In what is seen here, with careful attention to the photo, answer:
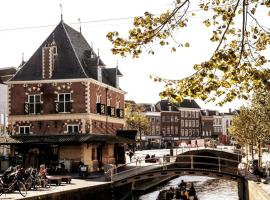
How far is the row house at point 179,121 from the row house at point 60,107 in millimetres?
64695

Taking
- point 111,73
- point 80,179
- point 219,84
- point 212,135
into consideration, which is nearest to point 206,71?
point 219,84

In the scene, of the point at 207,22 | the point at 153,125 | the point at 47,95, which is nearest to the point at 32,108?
the point at 47,95

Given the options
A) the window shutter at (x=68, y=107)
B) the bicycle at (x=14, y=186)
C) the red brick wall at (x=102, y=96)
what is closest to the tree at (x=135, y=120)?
the red brick wall at (x=102, y=96)

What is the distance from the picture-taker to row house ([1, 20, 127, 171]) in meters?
38.9

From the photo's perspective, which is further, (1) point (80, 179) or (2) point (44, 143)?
(2) point (44, 143)

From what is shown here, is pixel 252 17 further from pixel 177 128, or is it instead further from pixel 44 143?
pixel 177 128

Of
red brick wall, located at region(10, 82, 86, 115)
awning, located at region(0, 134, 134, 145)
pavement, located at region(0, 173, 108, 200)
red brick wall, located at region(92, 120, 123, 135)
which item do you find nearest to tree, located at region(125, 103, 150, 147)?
red brick wall, located at region(92, 120, 123, 135)

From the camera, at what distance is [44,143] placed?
3719 centimetres

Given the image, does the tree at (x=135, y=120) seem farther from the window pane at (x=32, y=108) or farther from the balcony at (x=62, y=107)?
the balcony at (x=62, y=107)

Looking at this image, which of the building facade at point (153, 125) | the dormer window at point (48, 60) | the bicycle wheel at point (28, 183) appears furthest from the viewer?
the building facade at point (153, 125)

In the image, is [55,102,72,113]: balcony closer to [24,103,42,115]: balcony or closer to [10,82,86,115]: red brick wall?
[10,82,86,115]: red brick wall

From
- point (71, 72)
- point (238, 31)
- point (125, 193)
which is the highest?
point (71, 72)

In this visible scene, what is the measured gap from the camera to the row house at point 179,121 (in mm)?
109812

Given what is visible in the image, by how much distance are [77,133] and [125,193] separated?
710cm
